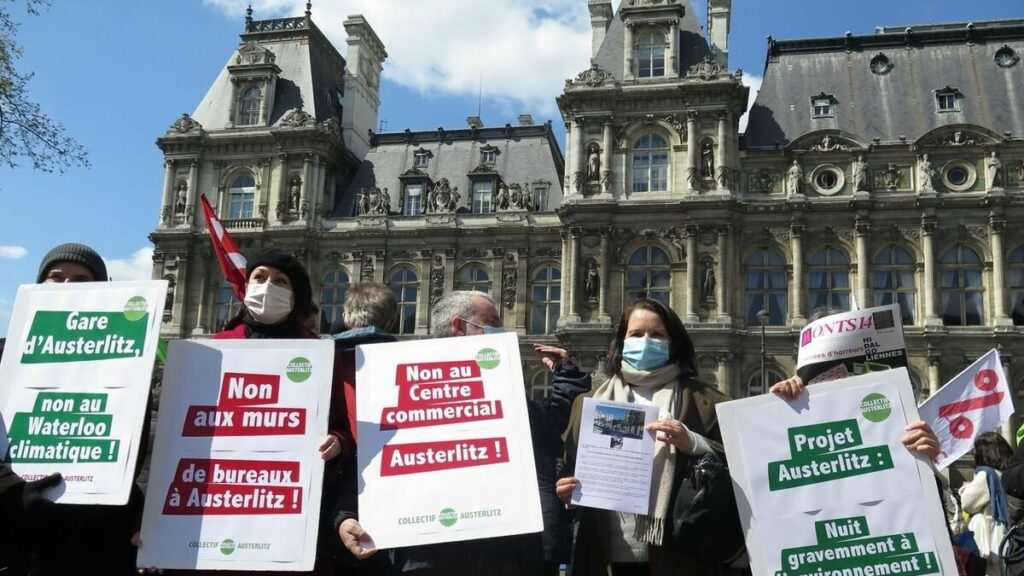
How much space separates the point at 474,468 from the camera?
5012mm

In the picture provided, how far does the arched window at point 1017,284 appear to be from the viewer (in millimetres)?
28938

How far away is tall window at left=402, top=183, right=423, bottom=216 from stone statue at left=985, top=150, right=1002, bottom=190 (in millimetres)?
20198

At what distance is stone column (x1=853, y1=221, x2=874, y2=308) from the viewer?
2955 cm

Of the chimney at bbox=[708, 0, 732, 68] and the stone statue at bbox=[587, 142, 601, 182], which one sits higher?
the chimney at bbox=[708, 0, 732, 68]

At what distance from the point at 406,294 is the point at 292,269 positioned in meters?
29.0

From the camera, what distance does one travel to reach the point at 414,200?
36.6 meters

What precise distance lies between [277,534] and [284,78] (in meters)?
36.9

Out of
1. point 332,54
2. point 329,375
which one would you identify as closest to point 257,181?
point 332,54

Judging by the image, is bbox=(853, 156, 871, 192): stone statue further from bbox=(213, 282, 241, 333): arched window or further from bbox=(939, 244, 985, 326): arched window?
bbox=(213, 282, 241, 333): arched window

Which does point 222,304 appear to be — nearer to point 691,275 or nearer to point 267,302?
point 691,275

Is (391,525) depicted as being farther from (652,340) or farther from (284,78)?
(284,78)

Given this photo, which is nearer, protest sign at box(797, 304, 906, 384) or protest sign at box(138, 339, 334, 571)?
protest sign at box(138, 339, 334, 571)

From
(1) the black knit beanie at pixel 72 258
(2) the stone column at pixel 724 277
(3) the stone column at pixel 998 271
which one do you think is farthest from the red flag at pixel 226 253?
(3) the stone column at pixel 998 271

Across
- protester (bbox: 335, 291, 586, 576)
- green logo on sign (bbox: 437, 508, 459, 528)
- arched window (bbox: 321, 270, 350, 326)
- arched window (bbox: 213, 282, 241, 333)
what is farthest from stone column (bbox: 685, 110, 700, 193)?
green logo on sign (bbox: 437, 508, 459, 528)
